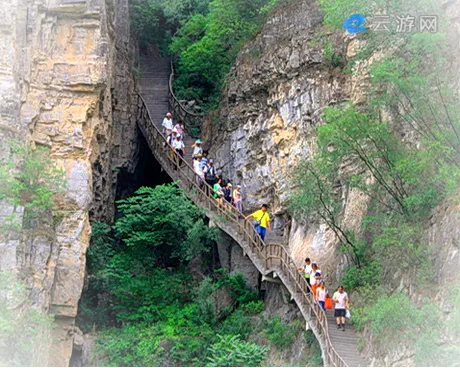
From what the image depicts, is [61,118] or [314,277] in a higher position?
[61,118]

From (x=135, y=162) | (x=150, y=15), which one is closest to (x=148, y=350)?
(x=135, y=162)

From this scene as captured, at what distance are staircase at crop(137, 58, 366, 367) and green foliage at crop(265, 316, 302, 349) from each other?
5.27 feet

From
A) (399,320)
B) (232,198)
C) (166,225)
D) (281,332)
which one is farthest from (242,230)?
(399,320)

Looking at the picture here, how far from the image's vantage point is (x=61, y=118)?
25891 mm

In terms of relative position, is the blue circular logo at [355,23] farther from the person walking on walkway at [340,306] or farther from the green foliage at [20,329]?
the green foliage at [20,329]

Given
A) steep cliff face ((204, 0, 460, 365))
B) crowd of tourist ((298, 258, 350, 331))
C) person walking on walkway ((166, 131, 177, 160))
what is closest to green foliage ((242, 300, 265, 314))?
steep cliff face ((204, 0, 460, 365))

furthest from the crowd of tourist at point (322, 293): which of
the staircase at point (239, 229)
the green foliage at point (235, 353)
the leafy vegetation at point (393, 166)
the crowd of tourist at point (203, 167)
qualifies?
the crowd of tourist at point (203, 167)

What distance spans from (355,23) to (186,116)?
11.4 metres

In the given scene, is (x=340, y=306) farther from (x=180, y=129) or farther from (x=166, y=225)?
(x=180, y=129)

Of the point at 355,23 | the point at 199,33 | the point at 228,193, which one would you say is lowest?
the point at 228,193

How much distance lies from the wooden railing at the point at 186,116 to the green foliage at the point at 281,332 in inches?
398

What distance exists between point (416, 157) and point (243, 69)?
11371mm

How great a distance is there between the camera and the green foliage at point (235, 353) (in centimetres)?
2214

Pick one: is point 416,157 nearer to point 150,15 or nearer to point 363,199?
point 363,199
